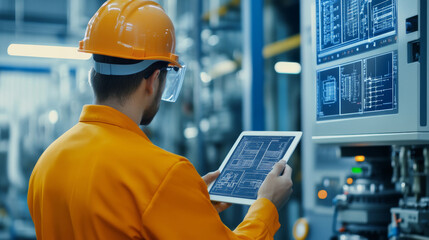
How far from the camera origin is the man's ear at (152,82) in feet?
5.11

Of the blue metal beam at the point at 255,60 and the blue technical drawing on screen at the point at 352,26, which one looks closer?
the blue technical drawing on screen at the point at 352,26

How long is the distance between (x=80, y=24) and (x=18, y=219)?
3518 millimetres

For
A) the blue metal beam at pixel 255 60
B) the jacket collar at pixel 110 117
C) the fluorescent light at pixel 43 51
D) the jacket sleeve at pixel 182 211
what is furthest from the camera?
the fluorescent light at pixel 43 51

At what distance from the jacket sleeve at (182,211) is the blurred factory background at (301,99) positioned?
66cm

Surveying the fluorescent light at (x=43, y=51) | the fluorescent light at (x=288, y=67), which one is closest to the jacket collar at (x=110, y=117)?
the fluorescent light at (x=288, y=67)

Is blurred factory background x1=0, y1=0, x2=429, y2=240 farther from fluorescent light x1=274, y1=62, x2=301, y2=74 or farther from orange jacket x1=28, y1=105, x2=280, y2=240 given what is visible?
orange jacket x1=28, y1=105, x2=280, y2=240

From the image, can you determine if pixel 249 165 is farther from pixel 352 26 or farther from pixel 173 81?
pixel 352 26

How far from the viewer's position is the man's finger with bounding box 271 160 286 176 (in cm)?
164

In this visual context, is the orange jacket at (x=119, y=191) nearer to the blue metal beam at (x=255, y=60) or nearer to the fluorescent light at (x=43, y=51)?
the blue metal beam at (x=255, y=60)

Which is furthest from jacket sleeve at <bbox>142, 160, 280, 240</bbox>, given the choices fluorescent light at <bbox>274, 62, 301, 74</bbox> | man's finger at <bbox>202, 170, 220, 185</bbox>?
fluorescent light at <bbox>274, 62, 301, 74</bbox>

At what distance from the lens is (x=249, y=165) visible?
1793mm

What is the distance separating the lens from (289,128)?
5523 mm

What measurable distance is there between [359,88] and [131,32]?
2.69 feet

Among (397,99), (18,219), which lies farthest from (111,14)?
(18,219)
